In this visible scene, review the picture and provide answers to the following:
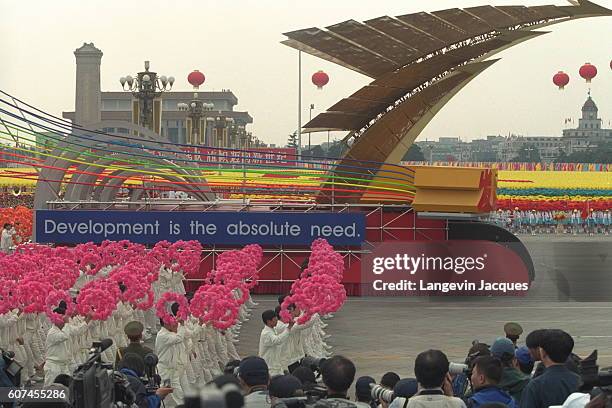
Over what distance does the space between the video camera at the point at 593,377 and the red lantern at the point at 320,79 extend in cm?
7216

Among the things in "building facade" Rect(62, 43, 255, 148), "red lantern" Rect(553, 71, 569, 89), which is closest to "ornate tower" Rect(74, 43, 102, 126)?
"building facade" Rect(62, 43, 255, 148)

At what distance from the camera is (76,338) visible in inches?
647

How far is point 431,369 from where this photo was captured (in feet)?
22.7

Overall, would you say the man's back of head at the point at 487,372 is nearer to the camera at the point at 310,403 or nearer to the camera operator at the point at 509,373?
the camera at the point at 310,403

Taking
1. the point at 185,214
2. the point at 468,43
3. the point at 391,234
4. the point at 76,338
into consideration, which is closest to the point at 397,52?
the point at 468,43

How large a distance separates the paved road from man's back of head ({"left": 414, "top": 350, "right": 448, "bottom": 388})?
420 inches

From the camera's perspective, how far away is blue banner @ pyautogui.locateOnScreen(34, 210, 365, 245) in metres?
29.6

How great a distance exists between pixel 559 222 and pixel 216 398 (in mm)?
67579

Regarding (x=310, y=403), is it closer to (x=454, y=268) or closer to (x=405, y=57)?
(x=454, y=268)

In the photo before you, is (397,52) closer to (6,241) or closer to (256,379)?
(6,241)

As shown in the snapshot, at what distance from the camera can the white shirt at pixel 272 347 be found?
629 inches

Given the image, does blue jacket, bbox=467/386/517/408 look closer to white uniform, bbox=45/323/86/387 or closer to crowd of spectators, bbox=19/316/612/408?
crowd of spectators, bbox=19/316/612/408

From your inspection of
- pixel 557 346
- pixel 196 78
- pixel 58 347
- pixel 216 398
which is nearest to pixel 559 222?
pixel 196 78

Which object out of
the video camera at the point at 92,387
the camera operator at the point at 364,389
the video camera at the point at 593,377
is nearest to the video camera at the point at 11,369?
the video camera at the point at 92,387
